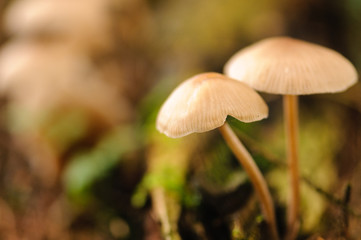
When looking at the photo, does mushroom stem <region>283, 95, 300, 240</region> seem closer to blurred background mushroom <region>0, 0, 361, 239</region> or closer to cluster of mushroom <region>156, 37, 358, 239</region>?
cluster of mushroom <region>156, 37, 358, 239</region>

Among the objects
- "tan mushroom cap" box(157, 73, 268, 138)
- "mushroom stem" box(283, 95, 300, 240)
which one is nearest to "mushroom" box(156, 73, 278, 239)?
"tan mushroom cap" box(157, 73, 268, 138)

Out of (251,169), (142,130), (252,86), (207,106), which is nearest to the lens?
(207,106)

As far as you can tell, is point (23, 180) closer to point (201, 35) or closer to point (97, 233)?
point (97, 233)

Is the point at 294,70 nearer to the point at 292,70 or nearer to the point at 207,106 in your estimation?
the point at 292,70

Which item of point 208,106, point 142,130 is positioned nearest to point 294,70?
point 208,106

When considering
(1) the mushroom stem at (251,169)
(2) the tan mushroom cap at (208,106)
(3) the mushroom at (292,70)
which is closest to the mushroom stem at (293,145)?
(3) the mushroom at (292,70)

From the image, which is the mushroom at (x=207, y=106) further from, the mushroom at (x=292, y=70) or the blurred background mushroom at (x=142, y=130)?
the blurred background mushroom at (x=142, y=130)
